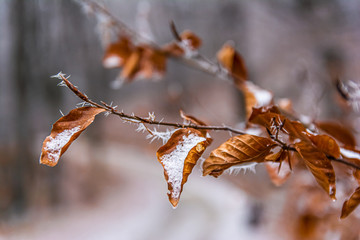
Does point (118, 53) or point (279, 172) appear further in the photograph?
point (118, 53)

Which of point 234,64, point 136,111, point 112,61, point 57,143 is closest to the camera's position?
point 57,143

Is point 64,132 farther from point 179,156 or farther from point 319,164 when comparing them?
point 319,164

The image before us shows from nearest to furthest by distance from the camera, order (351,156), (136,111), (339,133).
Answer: (351,156) < (339,133) < (136,111)

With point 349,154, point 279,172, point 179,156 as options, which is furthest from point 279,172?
point 179,156

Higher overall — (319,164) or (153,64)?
(153,64)

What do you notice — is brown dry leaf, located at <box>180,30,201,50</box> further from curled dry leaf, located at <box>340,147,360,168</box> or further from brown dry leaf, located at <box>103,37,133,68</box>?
curled dry leaf, located at <box>340,147,360,168</box>

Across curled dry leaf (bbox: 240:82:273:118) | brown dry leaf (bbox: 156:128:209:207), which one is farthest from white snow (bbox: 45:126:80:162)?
curled dry leaf (bbox: 240:82:273:118)
